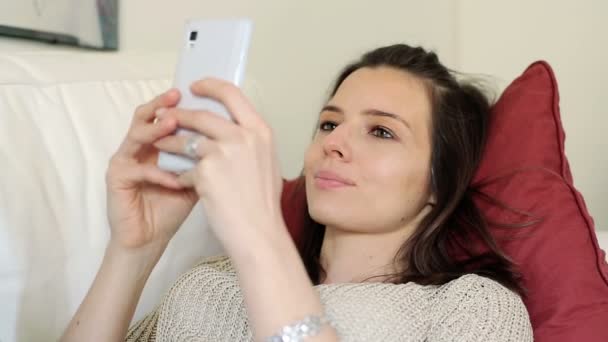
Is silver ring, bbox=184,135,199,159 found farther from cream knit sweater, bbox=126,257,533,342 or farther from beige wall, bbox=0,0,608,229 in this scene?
beige wall, bbox=0,0,608,229

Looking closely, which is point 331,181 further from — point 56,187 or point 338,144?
point 56,187

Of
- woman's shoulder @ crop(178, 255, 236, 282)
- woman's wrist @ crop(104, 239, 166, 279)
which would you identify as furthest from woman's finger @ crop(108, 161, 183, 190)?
woman's shoulder @ crop(178, 255, 236, 282)

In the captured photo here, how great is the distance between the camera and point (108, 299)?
0.82m

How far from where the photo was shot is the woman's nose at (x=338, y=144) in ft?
3.04

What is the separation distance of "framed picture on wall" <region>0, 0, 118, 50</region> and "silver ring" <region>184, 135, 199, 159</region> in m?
0.62

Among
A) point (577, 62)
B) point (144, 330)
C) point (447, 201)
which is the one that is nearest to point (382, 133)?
point (447, 201)

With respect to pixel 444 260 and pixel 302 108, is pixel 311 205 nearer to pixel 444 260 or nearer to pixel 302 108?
pixel 444 260

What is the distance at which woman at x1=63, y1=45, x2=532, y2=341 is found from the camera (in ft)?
1.92

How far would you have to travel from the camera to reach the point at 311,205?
94 cm

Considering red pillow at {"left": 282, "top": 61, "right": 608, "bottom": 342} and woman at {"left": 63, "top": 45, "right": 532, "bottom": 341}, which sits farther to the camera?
red pillow at {"left": 282, "top": 61, "right": 608, "bottom": 342}

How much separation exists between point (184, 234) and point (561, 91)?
1.03m

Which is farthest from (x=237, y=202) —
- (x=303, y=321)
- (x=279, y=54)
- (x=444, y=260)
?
(x=279, y=54)

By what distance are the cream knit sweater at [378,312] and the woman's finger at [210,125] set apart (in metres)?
0.31

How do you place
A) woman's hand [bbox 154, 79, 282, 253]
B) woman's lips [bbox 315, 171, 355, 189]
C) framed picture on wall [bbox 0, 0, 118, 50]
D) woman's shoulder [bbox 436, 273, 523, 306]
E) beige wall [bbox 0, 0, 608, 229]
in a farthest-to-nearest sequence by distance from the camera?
beige wall [bbox 0, 0, 608, 229]
framed picture on wall [bbox 0, 0, 118, 50]
woman's lips [bbox 315, 171, 355, 189]
woman's shoulder [bbox 436, 273, 523, 306]
woman's hand [bbox 154, 79, 282, 253]
